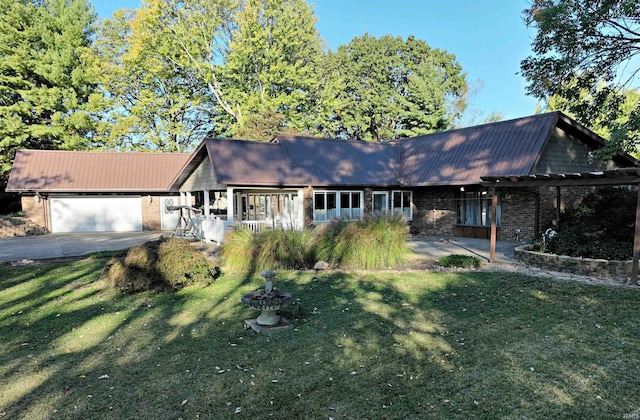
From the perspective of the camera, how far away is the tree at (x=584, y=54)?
430 inches

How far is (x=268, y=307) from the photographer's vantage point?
17.8 feet

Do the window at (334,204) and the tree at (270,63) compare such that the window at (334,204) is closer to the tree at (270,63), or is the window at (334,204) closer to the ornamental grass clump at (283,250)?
the ornamental grass clump at (283,250)

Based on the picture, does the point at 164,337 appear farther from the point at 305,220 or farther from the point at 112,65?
the point at 112,65

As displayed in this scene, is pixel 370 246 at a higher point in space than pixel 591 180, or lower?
lower

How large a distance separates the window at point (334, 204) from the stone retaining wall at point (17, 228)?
14.3 metres

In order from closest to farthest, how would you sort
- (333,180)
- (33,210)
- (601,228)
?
(601,228) → (333,180) → (33,210)

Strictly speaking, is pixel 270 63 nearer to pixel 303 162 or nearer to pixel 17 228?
pixel 303 162

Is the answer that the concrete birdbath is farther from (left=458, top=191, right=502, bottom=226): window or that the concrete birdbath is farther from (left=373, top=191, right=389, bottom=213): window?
(left=373, top=191, right=389, bottom=213): window

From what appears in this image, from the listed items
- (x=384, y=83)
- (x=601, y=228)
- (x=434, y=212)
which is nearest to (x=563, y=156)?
(x=601, y=228)

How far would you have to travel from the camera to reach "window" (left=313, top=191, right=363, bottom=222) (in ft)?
53.6

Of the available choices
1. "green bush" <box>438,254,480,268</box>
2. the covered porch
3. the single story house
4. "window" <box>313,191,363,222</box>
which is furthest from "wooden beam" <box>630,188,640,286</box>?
"window" <box>313,191,363,222</box>

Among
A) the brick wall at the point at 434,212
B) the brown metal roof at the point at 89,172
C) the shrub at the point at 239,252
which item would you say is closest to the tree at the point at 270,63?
the brown metal roof at the point at 89,172

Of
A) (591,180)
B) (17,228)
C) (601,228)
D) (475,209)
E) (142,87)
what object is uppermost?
(142,87)

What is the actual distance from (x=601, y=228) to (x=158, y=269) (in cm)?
1117
